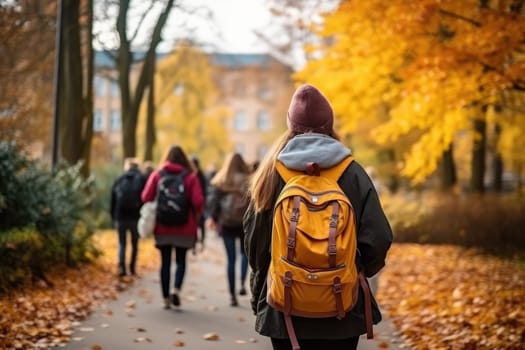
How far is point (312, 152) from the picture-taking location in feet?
12.7

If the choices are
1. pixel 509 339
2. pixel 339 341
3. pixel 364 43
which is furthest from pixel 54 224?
pixel 339 341

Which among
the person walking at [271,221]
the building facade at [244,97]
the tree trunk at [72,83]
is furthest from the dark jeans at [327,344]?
the building facade at [244,97]

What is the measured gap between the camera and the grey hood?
3873mm

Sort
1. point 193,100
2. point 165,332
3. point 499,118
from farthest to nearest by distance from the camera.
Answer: point 193,100, point 499,118, point 165,332

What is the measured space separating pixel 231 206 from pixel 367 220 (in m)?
6.75

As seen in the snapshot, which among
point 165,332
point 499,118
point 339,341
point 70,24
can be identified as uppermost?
point 70,24

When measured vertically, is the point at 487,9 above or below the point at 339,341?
above

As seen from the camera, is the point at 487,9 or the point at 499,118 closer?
the point at 487,9

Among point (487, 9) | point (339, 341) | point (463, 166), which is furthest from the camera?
point (463, 166)

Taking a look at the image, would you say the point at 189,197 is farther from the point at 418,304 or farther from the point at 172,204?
the point at 418,304

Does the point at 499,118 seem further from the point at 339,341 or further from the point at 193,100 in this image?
the point at 193,100

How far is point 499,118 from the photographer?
19750 millimetres

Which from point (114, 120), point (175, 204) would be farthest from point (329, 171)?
point (114, 120)

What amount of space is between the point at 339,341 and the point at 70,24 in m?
12.9
